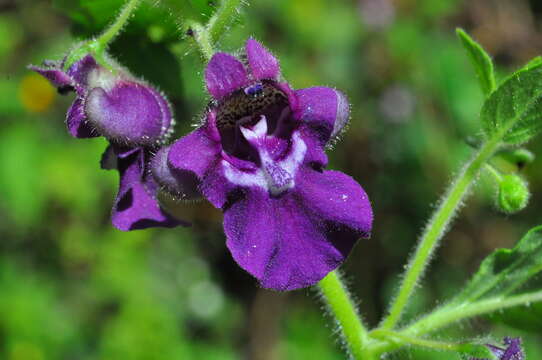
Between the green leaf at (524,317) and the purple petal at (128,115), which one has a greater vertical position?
the purple petal at (128,115)

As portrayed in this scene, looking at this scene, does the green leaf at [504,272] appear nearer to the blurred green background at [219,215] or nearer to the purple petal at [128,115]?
the purple petal at [128,115]

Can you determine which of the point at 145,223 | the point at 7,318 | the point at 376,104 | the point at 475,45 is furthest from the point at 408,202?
the point at 145,223

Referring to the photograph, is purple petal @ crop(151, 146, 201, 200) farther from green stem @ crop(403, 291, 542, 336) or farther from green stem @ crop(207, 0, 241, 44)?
green stem @ crop(403, 291, 542, 336)

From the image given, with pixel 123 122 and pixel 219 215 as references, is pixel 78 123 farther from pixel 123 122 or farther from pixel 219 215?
pixel 219 215

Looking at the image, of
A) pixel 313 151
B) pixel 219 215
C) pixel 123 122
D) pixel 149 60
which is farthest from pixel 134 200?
pixel 219 215

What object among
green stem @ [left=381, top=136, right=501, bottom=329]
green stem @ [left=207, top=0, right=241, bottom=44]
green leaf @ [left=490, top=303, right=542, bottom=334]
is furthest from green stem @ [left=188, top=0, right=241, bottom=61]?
green leaf @ [left=490, top=303, right=542, bottom=334]

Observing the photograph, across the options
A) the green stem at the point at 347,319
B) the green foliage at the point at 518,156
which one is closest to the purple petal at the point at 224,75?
the green stem at the point at 347,319

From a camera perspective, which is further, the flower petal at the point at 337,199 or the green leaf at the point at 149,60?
the green leaf at the point at 149,60
